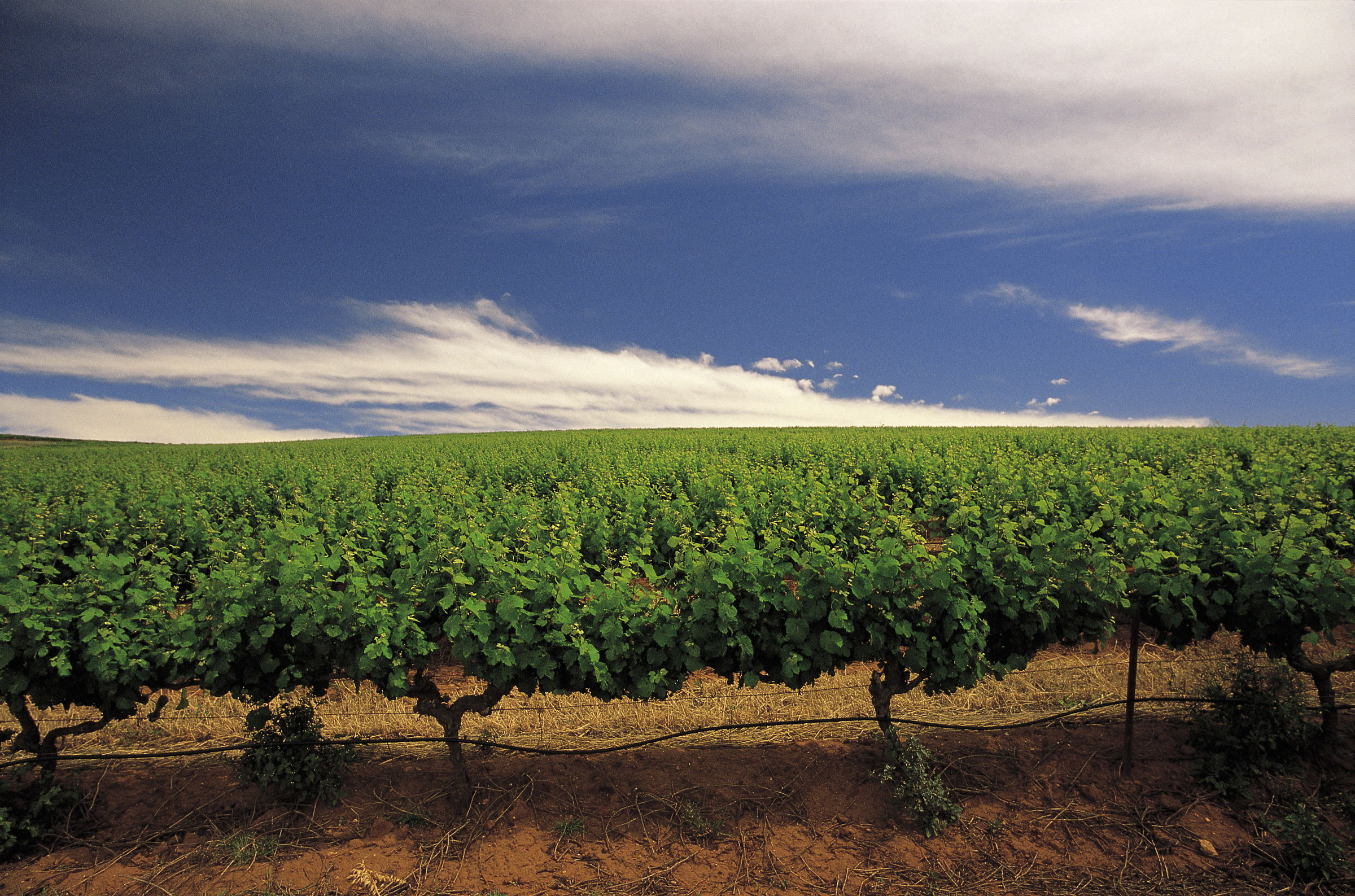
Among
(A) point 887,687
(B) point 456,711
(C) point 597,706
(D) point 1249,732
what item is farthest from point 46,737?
(D) point 1249,732

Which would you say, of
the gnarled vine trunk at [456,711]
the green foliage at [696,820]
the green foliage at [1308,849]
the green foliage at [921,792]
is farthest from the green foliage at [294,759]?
the green foliage at [1308,849]

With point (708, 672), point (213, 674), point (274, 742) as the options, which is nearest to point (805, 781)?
point (708, 672)

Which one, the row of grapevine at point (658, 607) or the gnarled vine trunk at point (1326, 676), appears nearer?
the row of grapevine at point (658, 607)

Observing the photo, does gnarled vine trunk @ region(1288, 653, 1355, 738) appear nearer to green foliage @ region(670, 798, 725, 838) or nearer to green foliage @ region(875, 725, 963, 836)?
green foliage @ region(875, 725, 963, 836)

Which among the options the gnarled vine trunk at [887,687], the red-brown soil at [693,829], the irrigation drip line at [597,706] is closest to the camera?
the red-brown soil at [693,829]

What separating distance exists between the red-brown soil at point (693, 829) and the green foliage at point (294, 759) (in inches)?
6.7

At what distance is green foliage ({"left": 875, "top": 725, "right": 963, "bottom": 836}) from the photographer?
511 cm

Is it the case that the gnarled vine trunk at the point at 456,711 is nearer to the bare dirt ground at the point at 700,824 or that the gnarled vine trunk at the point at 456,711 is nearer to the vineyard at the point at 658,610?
the vineyard at the point at 658,610

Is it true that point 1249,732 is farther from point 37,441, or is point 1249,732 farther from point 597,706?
point 37,441

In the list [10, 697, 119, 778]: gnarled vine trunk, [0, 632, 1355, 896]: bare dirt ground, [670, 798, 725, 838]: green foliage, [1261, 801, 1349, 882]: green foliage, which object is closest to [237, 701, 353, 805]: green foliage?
[0, 632, 1355, 896]: bare dirt ground

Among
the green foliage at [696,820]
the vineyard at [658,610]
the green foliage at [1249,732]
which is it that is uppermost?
the vineyard at [658,610]

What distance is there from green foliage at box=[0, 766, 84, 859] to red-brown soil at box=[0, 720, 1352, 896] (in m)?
0.15

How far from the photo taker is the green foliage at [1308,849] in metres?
4.56

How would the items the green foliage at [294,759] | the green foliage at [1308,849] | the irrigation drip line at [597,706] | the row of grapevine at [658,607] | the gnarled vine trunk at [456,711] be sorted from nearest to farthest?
the green foliage at [1308,849]
the row of grapevine at [658,607]
the green foliage at [294,759]
the gnarled vine trunk at [456,711]
the irrigation drip line at [597,706]
